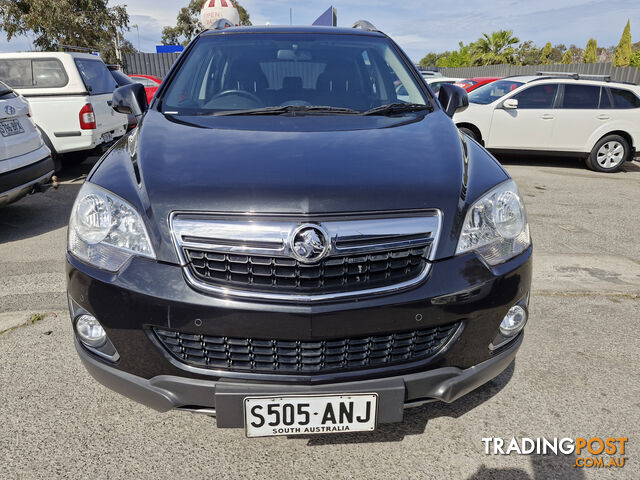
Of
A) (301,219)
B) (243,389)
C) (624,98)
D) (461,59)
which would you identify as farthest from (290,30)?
(461,59)

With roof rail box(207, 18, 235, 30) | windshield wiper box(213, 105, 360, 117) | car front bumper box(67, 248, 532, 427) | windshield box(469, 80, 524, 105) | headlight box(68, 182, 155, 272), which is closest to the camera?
car front bumper box(67, 248, 532, 427)

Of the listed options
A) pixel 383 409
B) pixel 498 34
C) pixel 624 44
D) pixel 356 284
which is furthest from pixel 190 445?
pixel 498 34

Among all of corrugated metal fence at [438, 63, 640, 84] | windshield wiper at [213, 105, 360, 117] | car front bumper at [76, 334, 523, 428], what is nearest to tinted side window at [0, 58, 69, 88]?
windshield wiper at [213, 105, 360, 117]

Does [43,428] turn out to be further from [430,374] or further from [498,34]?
[498,34]

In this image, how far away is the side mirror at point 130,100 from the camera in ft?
9.58

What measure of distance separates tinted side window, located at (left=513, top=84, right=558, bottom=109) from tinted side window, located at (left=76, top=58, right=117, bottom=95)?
6.73 metres

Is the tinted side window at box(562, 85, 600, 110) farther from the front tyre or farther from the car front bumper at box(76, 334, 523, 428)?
the car front bumper at box(76, 334, 523, 428)

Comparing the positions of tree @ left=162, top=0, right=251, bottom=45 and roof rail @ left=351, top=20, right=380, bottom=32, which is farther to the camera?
tree @ left=162, top=0, right=251, bottom=45

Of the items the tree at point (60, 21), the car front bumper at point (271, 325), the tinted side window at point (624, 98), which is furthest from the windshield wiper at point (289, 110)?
the tree at point (60, 21)

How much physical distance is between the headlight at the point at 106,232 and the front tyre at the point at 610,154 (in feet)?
29.0

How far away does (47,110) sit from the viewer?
6570 millimetres

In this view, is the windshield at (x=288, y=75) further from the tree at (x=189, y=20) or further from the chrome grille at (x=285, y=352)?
the tree at (x=189, y=20)

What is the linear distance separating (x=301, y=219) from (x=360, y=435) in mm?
1091

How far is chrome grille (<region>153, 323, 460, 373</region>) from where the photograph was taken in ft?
5.54
